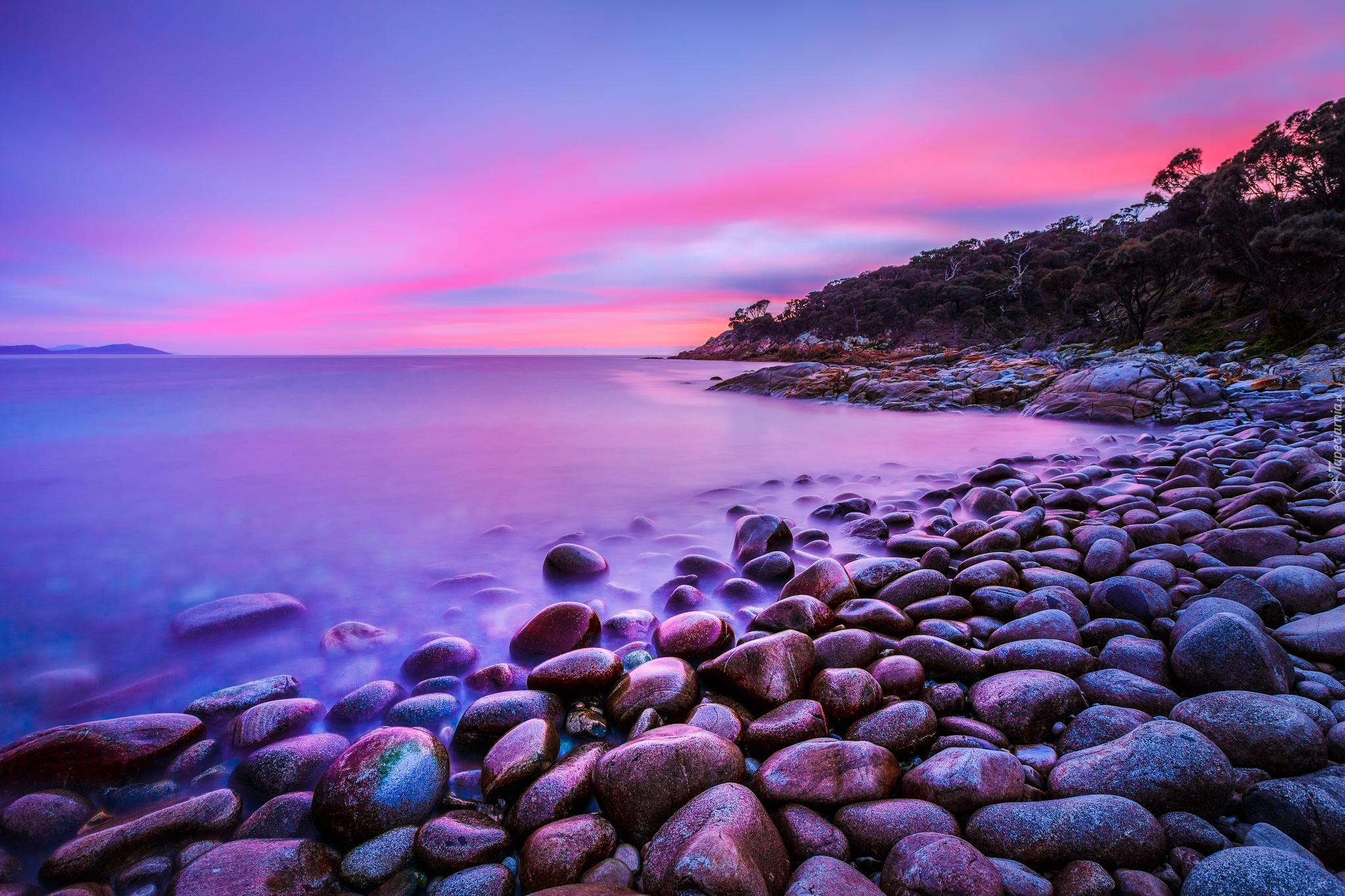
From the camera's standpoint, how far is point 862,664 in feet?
10.3

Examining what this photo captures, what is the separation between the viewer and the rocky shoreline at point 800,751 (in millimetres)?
1871

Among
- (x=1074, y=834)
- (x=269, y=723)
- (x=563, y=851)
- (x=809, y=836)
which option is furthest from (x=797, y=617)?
(x=269, y=723)

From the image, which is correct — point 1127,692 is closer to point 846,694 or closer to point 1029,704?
point 1029,704

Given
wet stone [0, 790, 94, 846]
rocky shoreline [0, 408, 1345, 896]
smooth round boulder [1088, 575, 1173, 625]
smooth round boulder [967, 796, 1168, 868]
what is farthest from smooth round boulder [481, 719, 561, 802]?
smooth round boulder [1088, 575, 1173, 625]

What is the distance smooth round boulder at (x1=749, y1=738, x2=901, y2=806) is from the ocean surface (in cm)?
201

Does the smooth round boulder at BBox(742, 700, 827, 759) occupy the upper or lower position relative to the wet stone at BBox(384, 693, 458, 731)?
→ upper

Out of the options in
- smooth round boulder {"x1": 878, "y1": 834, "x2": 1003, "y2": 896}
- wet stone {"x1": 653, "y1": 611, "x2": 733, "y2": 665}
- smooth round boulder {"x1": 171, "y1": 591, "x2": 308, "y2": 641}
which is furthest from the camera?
smooth round boulder {"x1": 171, "y1": 591, "x2": 308, "y2": 641}

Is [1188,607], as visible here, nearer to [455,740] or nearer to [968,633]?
[968,633]

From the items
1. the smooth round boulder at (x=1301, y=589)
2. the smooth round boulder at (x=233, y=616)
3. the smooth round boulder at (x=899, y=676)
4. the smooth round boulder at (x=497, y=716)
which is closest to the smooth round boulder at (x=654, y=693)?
the smooth round boulder at (x=497, y=716)

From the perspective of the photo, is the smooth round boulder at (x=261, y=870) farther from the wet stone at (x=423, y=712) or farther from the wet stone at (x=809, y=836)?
the wet stone at (x=809, y=836)

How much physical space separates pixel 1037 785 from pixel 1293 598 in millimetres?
2355

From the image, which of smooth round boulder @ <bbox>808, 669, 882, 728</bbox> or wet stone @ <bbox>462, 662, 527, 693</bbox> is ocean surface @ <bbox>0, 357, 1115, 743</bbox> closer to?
wet stone @ <bbox>462, 662, 527, 693</bbox>

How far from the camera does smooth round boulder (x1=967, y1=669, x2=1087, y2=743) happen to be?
2.54 metres

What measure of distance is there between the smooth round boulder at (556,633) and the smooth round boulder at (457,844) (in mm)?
1477
